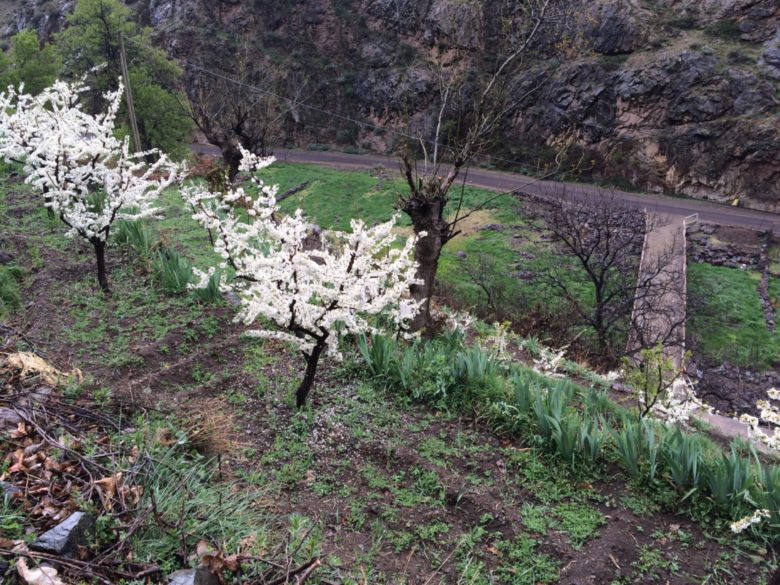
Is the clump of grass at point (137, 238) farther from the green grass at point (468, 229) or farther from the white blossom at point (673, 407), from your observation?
the white blossom at point (673, 407)

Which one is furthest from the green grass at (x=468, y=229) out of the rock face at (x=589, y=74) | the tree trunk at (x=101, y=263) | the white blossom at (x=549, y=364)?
the tree trunk at (x=101, y=263)

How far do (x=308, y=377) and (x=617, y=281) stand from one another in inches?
552

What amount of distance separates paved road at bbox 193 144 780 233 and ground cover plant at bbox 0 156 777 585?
14866 mm

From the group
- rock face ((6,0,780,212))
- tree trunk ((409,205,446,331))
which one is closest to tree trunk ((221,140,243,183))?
rock face ((6,0,780,212))

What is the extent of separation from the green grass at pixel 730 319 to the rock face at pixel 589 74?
7.45 metres

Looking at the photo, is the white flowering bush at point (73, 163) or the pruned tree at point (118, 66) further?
the pruned tree at point (118, 66)

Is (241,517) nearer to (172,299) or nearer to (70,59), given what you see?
(172,299)

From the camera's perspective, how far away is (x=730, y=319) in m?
16.4

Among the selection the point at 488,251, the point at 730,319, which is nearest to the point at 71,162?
the point at 488,251

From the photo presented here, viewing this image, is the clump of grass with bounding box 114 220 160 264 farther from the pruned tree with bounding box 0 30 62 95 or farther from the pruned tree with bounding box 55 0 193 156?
the pruned tree with bounding box 55 0 193 156

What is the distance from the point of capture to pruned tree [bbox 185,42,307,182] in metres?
18.6

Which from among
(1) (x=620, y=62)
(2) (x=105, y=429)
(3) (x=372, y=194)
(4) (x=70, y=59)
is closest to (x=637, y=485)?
(2) (x=105, y=429)

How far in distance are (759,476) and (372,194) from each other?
22.3m

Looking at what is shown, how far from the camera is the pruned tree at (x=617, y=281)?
13.7 meters
